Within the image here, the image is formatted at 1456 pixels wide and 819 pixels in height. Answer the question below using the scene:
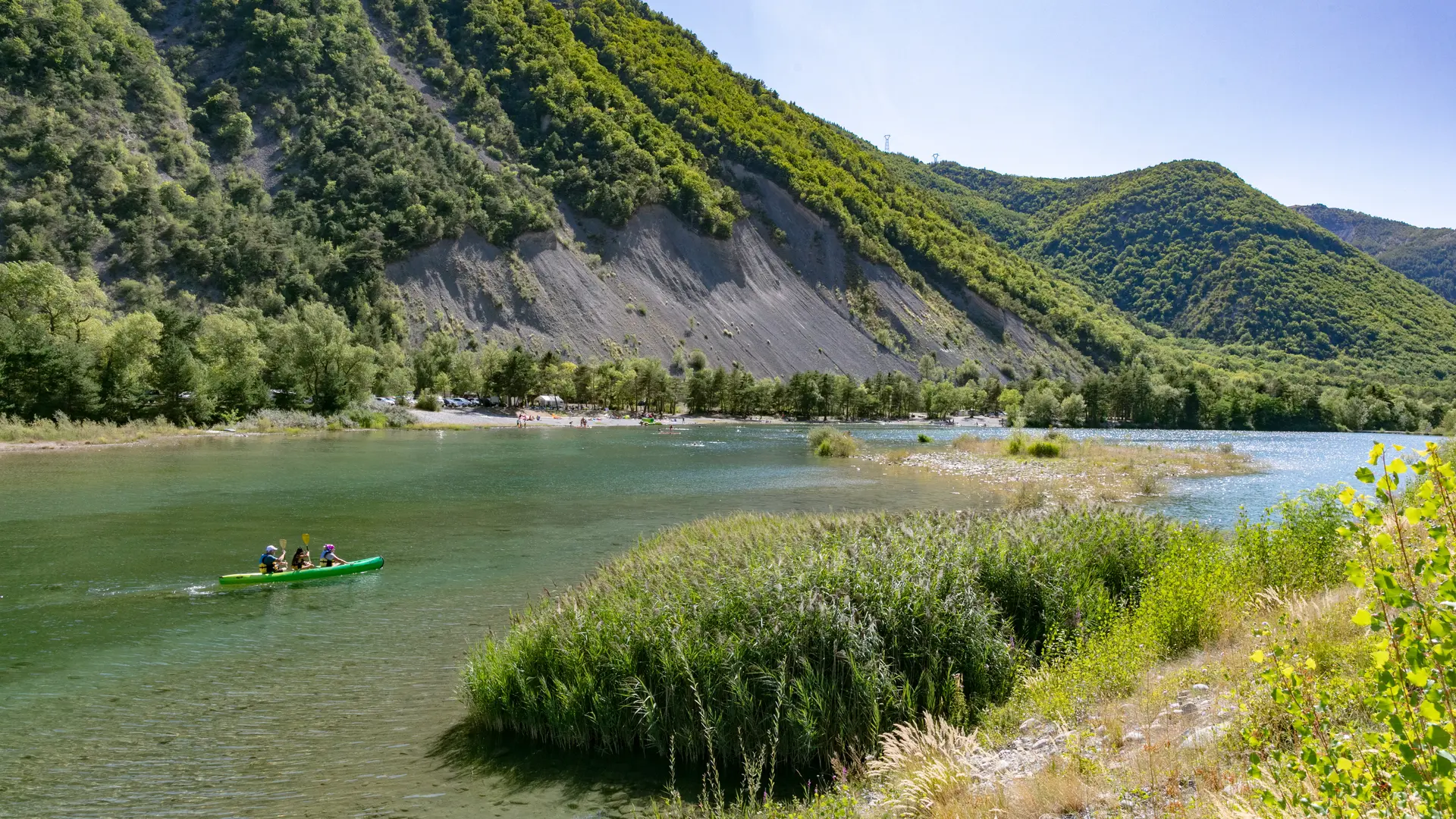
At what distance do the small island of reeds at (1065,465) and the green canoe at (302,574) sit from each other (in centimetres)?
2594

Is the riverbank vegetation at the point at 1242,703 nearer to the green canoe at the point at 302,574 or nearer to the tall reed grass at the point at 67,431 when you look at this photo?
the green canoe at the point at 302,574

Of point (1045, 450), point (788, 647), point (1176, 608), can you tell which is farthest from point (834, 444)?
point (788, 647)

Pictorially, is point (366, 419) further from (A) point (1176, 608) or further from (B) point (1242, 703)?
(B) point (1242, 703)

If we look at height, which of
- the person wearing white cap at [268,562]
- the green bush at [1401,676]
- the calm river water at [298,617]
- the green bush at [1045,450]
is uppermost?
the green bush at [1401,676]

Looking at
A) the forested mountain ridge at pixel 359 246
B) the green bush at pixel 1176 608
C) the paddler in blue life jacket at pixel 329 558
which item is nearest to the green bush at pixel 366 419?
the forested mountain ridge at pixel 359 246

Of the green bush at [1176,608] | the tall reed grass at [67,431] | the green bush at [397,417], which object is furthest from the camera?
the green bush at [397,417]

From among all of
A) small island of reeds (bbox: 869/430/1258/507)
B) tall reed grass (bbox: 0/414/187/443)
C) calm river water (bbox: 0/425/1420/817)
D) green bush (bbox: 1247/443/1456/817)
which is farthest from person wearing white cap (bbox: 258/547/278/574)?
tall reed grass (bbox: 0/414/187/443)

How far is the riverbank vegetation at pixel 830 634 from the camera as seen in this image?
1175cm

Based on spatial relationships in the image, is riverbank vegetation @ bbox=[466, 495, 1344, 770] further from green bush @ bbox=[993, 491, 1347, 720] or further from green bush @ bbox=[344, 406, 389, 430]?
green bush @ bbox=[344, 406, 389, 430]

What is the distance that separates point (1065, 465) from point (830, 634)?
4570 cm

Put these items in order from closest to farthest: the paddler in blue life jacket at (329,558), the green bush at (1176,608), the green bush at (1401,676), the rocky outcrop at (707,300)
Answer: the green bush at (1401,676), the green bush at (1176,608), the paddler in blue life jacket at (329,558), the rocky outcrop at (707,300)

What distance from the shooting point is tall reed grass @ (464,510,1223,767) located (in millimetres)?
11703

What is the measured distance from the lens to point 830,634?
12.3 metres

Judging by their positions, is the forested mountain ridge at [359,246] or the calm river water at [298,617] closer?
the calm river water at [298,617]
